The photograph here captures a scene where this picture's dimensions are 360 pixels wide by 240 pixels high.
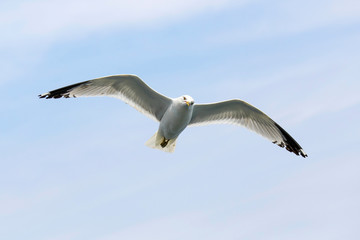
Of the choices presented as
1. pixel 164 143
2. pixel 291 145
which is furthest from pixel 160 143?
pixel 291 145

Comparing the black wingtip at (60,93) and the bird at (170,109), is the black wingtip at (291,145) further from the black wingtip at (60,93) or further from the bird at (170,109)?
the black wingtip at (60,93)

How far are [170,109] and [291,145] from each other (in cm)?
381

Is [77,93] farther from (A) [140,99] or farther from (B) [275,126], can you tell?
(B) [275,126]

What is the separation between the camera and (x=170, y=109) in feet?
48.4

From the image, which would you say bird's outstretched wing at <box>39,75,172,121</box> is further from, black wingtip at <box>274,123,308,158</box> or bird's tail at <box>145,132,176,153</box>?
black wingtip at <box>274,123,308,158</box>

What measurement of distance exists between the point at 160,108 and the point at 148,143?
940 millimetres

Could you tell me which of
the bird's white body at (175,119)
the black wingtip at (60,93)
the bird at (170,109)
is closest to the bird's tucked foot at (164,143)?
the bird at (170,109)

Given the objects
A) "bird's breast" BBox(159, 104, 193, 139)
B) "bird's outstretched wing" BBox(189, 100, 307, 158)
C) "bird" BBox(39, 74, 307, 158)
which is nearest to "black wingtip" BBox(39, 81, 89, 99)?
"bird" BBox(39, 74, 307, 158)

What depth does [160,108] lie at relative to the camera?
1523 centimetres

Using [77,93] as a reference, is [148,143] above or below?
Answer: below

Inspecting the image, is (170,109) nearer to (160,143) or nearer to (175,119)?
(175,119)

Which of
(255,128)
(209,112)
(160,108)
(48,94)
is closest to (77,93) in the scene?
(48,94)

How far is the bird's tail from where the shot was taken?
1534 centimetres

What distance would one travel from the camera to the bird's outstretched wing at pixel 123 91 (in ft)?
47.8
